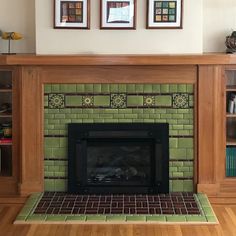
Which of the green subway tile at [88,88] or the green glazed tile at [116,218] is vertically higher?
the green subway tile at [88,88]

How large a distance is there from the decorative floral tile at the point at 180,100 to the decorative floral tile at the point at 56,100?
3.09ft

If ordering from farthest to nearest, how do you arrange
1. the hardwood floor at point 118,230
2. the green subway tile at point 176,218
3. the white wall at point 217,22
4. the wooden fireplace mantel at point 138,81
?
the white wall at point 217,22
the wooden fireplace mantel at point 138,81
the green subway tile at point 176,218
the hardwood floor at point 118,230

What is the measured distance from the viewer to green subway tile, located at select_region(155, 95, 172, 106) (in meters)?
4.34

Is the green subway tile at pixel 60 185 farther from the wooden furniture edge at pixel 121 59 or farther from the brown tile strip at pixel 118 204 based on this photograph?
the wooden furniture edge at pixel 121 59

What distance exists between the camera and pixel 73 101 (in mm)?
4367

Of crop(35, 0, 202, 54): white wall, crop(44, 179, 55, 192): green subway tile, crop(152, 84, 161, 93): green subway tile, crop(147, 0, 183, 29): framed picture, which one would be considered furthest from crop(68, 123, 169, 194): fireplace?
crop(147, 0, 183, 29): framed picture

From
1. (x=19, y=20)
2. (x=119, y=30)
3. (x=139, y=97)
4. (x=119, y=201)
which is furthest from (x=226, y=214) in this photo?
(x=19, y=20)

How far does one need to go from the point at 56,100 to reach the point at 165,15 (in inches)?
46.1

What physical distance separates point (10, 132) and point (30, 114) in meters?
0.29

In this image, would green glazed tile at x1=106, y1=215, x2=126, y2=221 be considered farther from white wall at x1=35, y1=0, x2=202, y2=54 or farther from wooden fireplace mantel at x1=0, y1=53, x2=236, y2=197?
white wall at x1=35, y1=0, x2=202, y2=54

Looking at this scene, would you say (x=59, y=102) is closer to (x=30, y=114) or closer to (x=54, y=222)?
(x=30, y=114)

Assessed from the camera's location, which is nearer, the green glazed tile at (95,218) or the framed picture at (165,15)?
the green glazed tile at (95,218)

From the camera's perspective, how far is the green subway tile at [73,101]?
4359 millimetres

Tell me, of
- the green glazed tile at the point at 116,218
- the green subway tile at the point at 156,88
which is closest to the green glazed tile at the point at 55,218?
the green glazed tile at the point at 116,218
